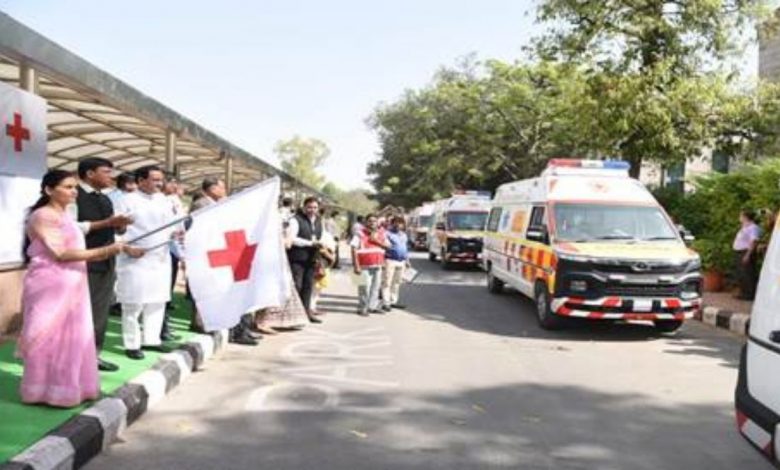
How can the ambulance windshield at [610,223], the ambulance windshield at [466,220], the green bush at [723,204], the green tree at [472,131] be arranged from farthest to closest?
the green tree at [472,131] < the ambulance windshield at [466,220] < the green bush at [723,204] < the ambulance windshield at [610,223]

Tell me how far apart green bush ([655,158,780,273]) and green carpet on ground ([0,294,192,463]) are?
434 inches

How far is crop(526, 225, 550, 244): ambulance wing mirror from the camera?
1193 centimetres

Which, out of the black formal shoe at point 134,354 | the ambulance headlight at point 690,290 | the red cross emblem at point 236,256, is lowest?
the black formal shoe at point 134,354

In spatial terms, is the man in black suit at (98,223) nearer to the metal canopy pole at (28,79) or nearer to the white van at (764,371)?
the metal canopy pole at (28,79)

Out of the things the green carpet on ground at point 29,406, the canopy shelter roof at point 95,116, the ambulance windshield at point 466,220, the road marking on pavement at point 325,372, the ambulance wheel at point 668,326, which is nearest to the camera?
the green carpet on ground at point 29,406

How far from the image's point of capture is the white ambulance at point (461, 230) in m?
23.8

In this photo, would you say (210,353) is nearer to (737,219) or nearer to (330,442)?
(330,442)

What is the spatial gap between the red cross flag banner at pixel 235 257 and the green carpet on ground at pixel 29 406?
86cm

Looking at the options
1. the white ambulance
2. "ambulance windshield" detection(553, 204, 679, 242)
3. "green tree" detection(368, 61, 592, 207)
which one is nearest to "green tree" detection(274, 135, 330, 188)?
"green tree" detection(368, 61, 592, 207)

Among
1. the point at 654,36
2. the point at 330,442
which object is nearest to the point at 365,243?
the point at 330,442

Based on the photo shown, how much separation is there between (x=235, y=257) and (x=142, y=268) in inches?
34.2

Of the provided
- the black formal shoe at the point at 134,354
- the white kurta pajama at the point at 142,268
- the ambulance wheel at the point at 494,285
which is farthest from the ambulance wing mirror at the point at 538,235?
the black formal shoe at the point at 134,354

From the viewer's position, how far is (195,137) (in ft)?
35.9

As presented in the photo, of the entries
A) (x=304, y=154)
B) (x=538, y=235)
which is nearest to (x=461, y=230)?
(x=538, y=235)
